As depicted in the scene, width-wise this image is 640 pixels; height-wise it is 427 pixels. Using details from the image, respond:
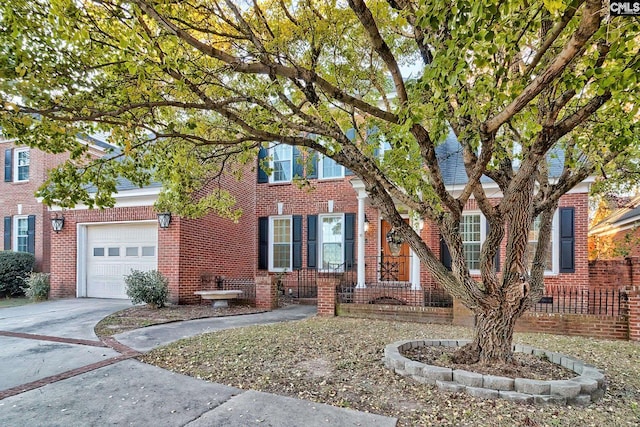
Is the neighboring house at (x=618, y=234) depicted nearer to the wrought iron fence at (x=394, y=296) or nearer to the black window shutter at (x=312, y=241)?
the wrought iron fence at (x=394, y=296)

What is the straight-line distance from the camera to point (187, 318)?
8.72 metres

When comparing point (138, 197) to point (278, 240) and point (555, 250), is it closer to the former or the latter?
point (278, 240)

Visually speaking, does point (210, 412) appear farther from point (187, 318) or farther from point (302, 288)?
point (302, 288)

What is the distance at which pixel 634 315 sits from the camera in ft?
22.6

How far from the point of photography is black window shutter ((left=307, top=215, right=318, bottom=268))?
1291 cm

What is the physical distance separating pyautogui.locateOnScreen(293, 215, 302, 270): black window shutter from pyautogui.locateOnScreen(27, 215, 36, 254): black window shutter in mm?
10016

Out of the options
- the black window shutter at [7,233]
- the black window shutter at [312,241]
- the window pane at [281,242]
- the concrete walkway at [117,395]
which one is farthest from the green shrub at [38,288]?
the black window shutter at [312,241]

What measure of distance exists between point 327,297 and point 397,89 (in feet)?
19.6

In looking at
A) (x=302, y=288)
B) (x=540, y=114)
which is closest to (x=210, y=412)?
(x=540, y=114)

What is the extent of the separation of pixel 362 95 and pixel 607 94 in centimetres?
411

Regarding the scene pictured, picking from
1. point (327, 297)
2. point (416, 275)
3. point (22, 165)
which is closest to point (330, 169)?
point (416, 275)

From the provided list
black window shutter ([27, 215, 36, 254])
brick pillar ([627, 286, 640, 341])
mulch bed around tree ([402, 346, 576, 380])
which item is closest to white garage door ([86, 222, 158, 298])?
black window shutter ([27, 215, 36, 254])

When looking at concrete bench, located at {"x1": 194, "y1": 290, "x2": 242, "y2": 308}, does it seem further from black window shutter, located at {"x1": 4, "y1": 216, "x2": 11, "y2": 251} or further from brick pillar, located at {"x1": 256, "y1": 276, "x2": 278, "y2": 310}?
black window shutter, located at {"x1": 4, "y1": 216, "x2": 11, "y2": 251}

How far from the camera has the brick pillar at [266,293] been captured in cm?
1043
